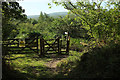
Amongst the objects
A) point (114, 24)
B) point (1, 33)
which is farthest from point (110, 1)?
point (1, 33)

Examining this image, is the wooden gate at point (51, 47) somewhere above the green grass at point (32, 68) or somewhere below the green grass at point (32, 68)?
above

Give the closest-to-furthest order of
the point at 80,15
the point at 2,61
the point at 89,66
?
the point at 89,66 < the point at 2,61 < the point at 80,15

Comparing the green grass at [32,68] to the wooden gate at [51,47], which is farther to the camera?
the wooden gate at [51,47]

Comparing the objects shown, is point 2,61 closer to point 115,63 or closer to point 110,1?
point 115,63

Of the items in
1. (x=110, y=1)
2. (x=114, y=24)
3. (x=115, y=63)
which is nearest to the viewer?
(x=115, y=63)

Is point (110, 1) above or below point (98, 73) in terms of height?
above

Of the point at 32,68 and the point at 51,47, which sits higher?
the point at 51,47

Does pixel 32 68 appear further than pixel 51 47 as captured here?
No

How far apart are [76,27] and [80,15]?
12311mm

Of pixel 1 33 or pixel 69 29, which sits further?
pixel 69 29

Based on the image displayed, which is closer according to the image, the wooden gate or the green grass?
the green grass

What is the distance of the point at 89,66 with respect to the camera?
4148 millimetres

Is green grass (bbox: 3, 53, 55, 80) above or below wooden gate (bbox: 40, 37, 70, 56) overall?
below

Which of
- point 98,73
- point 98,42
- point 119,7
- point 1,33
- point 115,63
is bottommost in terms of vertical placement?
point 98,73
